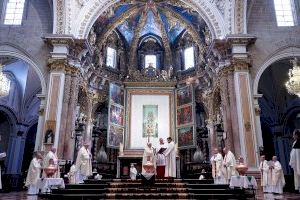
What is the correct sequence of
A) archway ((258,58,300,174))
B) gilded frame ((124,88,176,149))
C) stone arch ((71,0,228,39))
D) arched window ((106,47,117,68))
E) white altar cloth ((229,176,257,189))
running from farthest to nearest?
arched window ((106,47,117,68)), gilded frame ((124,88,176,149)), archway ((258,58,300,174)), stone arch ((71,0,228,39)), white altar cloth ((229,176,257,189))

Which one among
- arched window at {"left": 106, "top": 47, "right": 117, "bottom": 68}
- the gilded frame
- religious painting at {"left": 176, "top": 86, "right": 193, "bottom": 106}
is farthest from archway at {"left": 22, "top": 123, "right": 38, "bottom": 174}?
religious painting at {"left": 176, "top": 86, "right": 193, "bottom": 106}

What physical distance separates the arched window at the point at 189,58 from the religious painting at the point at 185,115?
11.2ft

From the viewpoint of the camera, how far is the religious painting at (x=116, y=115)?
58.7 ft

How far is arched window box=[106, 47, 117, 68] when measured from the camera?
20328 mm

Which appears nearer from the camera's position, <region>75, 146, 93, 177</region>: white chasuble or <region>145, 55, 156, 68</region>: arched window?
<region>75, 146, 93, 177</region>: white chasuble

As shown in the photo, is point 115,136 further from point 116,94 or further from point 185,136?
point 185,136

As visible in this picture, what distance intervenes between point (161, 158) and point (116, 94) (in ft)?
27.0

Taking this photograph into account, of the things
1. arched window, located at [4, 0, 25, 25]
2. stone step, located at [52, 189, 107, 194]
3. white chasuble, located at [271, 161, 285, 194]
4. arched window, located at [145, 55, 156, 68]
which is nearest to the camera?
stone step, located at [52, 189, 107, 194]

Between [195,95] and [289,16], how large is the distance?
7080 mm

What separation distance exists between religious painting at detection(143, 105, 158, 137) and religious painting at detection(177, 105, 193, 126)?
150 centimetres

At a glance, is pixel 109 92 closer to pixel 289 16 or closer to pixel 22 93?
pixel 22 93

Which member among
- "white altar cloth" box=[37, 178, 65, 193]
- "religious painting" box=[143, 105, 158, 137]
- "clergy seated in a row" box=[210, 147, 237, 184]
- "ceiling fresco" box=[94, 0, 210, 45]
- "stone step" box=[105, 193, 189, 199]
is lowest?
"stone step" box=[105, 193, 189, 199]

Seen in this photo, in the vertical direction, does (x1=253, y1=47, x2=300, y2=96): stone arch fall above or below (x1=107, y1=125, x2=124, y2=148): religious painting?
above

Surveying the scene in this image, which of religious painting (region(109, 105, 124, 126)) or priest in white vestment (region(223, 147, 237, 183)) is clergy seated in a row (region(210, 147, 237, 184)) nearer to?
priest in white vestment (region(223, 147, 237, 183))
